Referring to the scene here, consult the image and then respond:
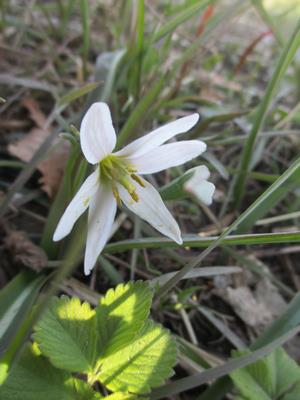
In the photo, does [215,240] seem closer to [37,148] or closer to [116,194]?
[116,194]

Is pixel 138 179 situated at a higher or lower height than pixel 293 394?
higher

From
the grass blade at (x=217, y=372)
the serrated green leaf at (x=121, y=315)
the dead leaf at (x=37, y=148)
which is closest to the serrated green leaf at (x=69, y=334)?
the serrated green leaf at (x=121, y=315)

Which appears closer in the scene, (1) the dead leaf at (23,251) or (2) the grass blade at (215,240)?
(2) the grass blade at (215,240)

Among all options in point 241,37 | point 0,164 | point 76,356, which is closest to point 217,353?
point 76,356

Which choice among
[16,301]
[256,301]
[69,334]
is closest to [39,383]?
[69,334]

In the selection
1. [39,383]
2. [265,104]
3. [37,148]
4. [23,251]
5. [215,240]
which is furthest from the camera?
[37,148]

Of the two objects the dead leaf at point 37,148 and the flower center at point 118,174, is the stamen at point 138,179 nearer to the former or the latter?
the flower center at point 118,174

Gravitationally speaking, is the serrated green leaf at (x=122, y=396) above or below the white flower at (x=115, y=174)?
below
